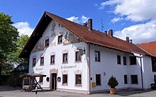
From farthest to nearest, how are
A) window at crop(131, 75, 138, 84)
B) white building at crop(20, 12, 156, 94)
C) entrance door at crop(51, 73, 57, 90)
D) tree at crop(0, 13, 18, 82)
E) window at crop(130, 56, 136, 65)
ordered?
tree at crop(0, 13, 18, 82), window at crop(130, 56, 136, 65), window at crop(131, 75, 138, 84), entrance door at crop(51, 73, 57, 90), white building at crop(20, 12, 156, 94)

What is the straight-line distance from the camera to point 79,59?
22.0 metres

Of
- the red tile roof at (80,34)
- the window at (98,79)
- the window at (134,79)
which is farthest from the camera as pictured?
the window at (134,79)

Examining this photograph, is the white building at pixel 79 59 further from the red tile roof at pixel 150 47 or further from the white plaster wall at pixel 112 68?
the red tile roof at pixel 150 47

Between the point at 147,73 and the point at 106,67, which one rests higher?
the point at 106,67

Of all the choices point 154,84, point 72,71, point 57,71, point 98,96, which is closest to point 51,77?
point 57,71

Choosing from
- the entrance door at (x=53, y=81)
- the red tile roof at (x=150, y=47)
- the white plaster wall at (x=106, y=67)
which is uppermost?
the red tile roof at (x=150, y=47)

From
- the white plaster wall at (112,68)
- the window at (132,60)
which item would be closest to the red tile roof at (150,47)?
the white plaster wall at (112,68)

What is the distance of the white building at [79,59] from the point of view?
70.3 ft

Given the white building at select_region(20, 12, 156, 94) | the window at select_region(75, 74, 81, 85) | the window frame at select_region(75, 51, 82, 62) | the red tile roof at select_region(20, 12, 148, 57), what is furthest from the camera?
the window frame at select_region(75, 51, 82, 62)

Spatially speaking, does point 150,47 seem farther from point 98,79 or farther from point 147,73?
point 98,79

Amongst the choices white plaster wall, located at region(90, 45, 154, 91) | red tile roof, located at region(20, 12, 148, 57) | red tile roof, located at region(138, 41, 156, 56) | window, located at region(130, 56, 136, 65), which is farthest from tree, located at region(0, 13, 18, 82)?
red tile roof, located at region(138, 41, 156, 56)

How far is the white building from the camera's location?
2142 centimetres

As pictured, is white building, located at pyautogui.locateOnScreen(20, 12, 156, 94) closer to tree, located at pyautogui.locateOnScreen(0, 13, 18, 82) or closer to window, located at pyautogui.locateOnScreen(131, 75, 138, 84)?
window, located at pyautogui.locateOnScreen(131, 75, 138, 84)

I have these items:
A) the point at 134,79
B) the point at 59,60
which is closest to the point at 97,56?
the point at 59,60
